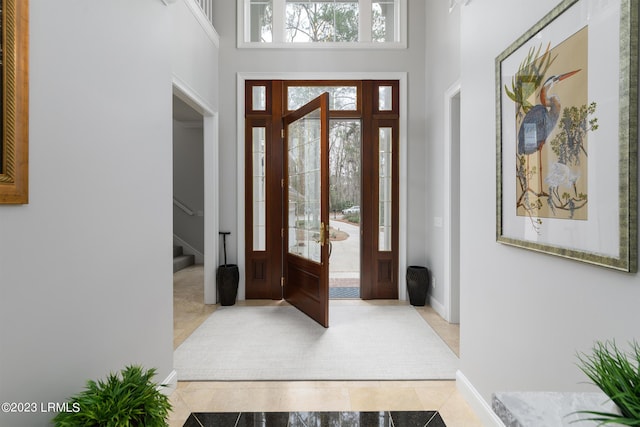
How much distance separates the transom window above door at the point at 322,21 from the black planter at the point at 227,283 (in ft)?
8.97

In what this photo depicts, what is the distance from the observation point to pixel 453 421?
198 cm

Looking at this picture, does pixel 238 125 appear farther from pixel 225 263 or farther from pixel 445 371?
pixel 445 371

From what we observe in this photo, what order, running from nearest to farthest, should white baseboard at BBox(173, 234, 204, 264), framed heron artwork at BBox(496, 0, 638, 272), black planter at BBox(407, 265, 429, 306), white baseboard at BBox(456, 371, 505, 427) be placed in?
framed heron artwork at BBox(496, 0, 638, 272) < white baseboard at BBox(456, 371, 505, 427) < black planter at BBox(407, 265, 429, 306) < white baseboard at BBox(173, 234, 204, 264)

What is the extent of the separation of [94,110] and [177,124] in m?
6.09

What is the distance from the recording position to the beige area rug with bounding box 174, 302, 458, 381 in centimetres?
252

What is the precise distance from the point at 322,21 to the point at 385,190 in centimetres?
222

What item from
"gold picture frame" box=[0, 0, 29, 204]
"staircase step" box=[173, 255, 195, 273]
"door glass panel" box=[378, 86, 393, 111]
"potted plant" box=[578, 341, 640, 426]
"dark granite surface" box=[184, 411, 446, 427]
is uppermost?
"door glass panel" box=[378, 86, 393, 111]

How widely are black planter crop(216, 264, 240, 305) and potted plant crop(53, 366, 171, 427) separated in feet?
8.59

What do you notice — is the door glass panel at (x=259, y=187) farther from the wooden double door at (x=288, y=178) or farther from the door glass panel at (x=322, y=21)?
the door glass panel at (x=322, y=21)

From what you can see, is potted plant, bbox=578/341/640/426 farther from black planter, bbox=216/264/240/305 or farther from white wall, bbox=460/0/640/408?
black planter, bbox=216/264/240/305

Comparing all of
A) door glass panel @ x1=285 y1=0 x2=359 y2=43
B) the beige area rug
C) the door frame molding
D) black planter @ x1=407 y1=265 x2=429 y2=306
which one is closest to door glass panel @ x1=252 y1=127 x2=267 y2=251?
the door frame molding

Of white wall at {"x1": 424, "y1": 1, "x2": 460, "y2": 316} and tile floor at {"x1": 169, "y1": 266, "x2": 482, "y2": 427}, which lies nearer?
tile floor at {"x1": 169, "y1": 266, "x2": 482, "y2": 427}

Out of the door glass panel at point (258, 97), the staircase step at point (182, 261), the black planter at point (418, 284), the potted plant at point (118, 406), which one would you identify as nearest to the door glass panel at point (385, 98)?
the door glass panel at point (258, 97)

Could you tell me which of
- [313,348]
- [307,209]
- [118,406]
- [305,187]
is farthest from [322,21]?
[118,406]
